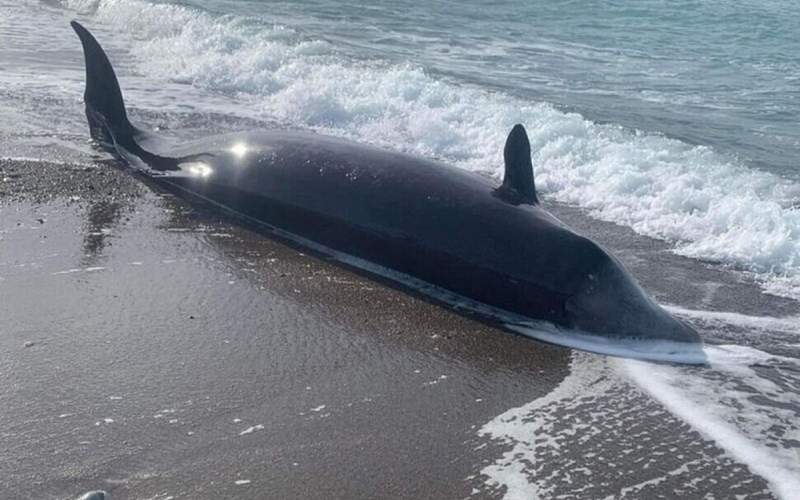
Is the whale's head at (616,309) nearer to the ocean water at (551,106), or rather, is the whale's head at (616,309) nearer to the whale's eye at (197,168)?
the ocean water at (551,106)

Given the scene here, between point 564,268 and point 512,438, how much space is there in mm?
1801

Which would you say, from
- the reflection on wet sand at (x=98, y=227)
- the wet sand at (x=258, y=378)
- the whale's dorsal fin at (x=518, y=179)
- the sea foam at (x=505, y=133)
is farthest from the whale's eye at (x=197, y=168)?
the sea foam at (x=505, y=133)

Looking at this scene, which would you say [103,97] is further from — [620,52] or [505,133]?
[620,52]

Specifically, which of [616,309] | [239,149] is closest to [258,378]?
[616,309]

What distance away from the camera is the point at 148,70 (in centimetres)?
1534

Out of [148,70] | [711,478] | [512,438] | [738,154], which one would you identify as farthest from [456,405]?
[148,70]

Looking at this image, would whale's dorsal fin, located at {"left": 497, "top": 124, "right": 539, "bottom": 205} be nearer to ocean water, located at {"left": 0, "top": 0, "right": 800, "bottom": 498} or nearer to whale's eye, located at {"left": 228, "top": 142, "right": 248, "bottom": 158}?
ocean water, located at {"left": 0, "top": 0, "right": 800, "bottom": 498}

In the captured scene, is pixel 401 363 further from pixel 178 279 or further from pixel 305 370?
pixel 178 279

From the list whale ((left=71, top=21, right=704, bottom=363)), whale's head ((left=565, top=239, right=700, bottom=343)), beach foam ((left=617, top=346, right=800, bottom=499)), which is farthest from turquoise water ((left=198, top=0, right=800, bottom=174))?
beach foam ((left=617, top=346, right=800, bottom=499))

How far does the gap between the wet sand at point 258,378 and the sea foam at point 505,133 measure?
3.00 ft

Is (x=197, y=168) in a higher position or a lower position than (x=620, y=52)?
lower

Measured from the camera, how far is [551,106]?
13.9 m

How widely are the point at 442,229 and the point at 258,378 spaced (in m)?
2.05

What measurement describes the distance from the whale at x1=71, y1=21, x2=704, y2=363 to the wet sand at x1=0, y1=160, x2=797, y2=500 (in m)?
0.27
